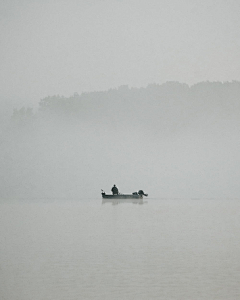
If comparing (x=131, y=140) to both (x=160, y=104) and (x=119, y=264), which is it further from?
(x=119, y=264)

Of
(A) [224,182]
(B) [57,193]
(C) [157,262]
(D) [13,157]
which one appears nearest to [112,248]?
(C) [157,262]

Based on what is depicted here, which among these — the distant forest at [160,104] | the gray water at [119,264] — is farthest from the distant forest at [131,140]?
the gray water at [119,264]

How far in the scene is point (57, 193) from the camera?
4707 inches

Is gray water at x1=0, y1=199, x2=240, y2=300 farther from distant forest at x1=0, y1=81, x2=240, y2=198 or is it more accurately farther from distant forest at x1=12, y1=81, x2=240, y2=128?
distant forest at x1=12, y1=81, x2=240, y2=128

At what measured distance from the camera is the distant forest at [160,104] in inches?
7333

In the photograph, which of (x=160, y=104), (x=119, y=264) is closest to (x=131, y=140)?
(x=160, y=104)

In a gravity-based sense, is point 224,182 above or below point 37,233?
above

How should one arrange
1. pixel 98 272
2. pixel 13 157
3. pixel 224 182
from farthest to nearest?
pixel 13 157, pixel 224 182, pixel 98 272

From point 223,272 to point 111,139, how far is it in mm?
170708

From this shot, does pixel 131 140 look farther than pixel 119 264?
Yes

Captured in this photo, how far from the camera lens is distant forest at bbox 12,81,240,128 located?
7333 inches

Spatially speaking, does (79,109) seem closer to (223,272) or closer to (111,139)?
(111,139)

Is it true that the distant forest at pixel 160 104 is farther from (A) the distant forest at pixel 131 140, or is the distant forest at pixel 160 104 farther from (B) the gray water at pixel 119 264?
(B) the gray water at pixel 119 264

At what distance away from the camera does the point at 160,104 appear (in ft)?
611
